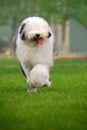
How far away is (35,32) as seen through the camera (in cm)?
1127

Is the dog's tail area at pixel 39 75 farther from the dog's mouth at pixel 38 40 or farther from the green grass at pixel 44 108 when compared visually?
the dog's mouth at pixel 38 40

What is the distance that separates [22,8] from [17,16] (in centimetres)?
85

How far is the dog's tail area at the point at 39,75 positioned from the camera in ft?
38.5

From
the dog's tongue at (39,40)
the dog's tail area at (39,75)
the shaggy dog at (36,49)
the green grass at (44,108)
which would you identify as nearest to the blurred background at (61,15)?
the green grass at (44,108)

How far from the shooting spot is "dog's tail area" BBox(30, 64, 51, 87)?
463 inches

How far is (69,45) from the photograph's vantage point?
49.8 meters

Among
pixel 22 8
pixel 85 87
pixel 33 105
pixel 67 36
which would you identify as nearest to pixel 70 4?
pixel 22 8

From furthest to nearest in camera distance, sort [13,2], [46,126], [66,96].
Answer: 1. [13,2]
2. [66,96]
3. [46,126]

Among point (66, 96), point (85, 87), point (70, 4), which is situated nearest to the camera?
point (66, 96)

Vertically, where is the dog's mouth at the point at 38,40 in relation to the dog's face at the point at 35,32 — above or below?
below

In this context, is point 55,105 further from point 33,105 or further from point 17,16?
point 17,16

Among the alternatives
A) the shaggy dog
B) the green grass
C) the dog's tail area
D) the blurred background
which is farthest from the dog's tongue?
the blurred background

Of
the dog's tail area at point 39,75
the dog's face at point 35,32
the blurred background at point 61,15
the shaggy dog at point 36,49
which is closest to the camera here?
the dog's face at point 35,32

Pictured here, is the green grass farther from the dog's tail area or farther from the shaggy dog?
the shaggy dog
